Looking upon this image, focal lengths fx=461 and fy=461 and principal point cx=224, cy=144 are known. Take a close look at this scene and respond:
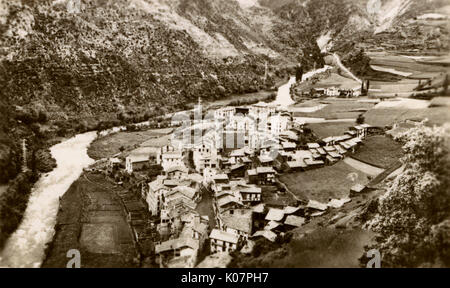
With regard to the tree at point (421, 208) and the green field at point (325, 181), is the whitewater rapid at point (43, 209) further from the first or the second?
the tree at point (421, 208)

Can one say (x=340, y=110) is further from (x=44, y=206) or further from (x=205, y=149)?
(x=44, y=206)

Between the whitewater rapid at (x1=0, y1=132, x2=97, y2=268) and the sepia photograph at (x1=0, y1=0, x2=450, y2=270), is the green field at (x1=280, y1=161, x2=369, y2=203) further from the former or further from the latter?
the whitewater rapid at (x1=0, y1=132, x2=97, y2=268)

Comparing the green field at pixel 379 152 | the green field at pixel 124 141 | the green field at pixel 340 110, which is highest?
the green field at pixel 340 110

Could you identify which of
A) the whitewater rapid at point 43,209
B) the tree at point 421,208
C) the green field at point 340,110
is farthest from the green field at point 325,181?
the whitewater rapid at point 43,209

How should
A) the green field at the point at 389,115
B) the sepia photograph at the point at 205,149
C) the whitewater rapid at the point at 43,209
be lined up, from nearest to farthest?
1. the sepia photograph at the point at 205,149
2. the whitewater rapid at the point at 43,209
3. the green field at the point at 389,115

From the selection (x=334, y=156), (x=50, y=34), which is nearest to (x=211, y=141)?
(x=334, y=156)
